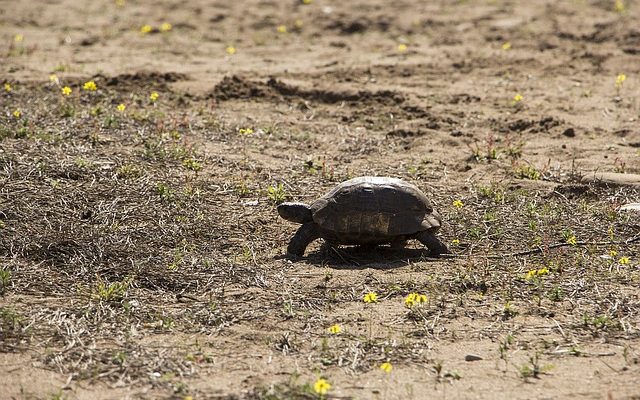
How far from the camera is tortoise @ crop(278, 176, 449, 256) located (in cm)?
699

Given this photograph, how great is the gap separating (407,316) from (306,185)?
252 centimetres

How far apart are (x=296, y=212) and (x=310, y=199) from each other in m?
0.88

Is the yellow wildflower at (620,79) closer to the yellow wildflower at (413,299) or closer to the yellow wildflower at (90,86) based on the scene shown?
the yellow wildflower at (90,86)

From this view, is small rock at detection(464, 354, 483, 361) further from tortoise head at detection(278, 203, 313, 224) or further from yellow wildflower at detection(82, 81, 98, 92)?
yellow wildflower at detection(82, 81, 98, 92)

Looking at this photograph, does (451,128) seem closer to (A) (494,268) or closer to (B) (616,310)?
(A) (494,268)

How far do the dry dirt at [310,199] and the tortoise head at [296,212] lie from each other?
0.25 meters

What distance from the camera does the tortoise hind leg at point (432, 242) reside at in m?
7.10

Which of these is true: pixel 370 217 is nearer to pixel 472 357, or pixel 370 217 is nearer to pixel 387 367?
pixel 472 357

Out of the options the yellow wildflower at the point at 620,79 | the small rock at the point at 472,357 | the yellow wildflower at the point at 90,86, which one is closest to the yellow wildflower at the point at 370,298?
the small rock at the point at 472,357

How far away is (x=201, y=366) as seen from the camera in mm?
5570

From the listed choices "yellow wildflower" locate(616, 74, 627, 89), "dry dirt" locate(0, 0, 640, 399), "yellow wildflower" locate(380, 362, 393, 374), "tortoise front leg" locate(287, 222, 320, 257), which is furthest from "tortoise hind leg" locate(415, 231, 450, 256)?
"yellow wildflower" locate(616, 74, 627, 89)

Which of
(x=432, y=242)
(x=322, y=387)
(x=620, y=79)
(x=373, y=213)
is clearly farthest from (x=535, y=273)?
(x=620, y=79)

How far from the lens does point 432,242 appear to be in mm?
7109

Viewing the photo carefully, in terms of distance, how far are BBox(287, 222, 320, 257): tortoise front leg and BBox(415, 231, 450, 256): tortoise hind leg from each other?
2.31 feet
